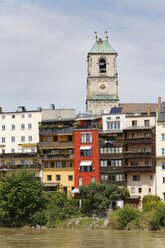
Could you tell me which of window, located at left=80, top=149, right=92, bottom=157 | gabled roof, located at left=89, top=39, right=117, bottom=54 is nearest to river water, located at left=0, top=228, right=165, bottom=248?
window, located at left=80, top=149, right=92, bottom=157

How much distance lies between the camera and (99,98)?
13225 centimetres

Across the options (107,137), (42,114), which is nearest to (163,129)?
(107,137)

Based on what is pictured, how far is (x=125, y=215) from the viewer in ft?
297

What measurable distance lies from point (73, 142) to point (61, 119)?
19.3ft

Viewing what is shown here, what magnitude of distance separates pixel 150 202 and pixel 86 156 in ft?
50.8

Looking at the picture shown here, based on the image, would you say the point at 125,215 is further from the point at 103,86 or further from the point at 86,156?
the point at 103,86

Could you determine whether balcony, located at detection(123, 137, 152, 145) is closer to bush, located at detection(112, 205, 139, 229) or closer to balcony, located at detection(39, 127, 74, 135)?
balcony, located at detection(39, 127, 74, 135)

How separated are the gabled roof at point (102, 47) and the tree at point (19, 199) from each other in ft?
167

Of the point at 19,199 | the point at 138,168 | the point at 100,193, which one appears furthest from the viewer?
the point at 138,168

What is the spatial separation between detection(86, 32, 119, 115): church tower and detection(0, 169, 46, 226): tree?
38410mm

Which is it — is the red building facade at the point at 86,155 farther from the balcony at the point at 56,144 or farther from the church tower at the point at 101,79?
the church tower at the point at 101,79

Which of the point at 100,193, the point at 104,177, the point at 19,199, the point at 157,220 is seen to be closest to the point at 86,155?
the point at 104,177

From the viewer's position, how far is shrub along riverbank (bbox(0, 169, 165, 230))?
90.9m

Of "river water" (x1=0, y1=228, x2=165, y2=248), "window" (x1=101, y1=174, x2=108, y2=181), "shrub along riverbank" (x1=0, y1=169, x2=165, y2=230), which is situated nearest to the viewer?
"river water" (x1=0, y1=228, x2=165, y2=248)
